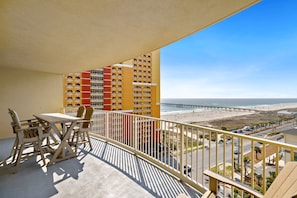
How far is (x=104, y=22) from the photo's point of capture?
76.3 inches

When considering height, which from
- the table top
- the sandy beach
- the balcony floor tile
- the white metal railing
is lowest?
the sandy beach

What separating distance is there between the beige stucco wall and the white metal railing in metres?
2.24

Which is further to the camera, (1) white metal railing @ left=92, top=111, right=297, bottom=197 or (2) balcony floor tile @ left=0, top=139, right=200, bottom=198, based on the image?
(2) balcony floor tile @ left=0, top=139, right=200, bottom=198

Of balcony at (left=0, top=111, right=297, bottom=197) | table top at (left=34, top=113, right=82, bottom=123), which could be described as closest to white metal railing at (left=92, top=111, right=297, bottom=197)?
balcony at (left=0, top=111, right=297, bottom=197)

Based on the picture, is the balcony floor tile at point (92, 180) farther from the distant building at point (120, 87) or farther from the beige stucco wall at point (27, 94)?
the distant building at point (120, 87)

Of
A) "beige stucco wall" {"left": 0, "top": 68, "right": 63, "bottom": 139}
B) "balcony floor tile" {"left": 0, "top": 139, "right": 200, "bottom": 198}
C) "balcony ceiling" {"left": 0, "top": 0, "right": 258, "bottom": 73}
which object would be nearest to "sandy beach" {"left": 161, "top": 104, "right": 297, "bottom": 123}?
"beige stucco wall" {"left": 0, "top": 68, "right": 63, "bottom": 139}

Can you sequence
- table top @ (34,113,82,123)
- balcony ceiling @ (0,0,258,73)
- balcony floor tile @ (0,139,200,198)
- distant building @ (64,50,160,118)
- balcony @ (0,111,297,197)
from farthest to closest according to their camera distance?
distant building @ (64,50,160,118) → table top @ (34,113,82,123) → balcony floor tile @ (0,139,200,198) → balcony @ (0,111,297,197) → balcony ceiling @ (0,0,258,73)

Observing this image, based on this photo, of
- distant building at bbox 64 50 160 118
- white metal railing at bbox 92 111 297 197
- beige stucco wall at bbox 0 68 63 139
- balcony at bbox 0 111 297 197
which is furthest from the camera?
A: distant building at bbox 64 50 160 118

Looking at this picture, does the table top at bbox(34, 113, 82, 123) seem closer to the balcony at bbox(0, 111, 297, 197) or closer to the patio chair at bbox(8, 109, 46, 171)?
the patio chair at bbox(8, 109, 46, 171)

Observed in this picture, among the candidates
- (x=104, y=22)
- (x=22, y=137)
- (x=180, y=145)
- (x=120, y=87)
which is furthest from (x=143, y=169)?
(x=120, y=87)

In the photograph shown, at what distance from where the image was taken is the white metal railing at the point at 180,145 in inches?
66.6

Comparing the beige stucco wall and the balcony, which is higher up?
the beige stucco wall

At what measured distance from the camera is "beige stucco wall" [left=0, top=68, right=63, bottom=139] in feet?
16.2

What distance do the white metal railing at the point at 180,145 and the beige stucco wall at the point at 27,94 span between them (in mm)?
2238
